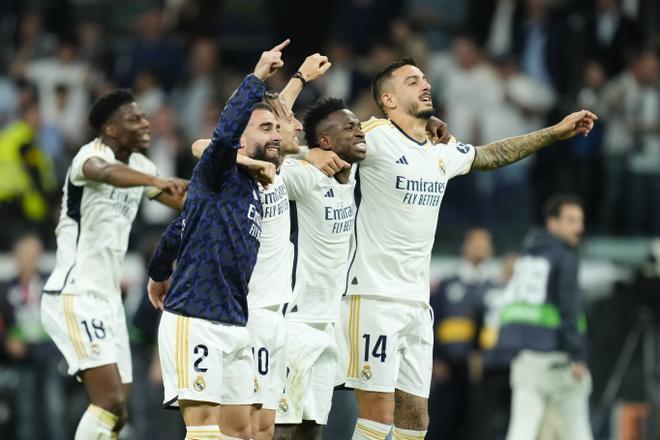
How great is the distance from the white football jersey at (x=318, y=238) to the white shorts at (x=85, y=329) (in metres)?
1.48

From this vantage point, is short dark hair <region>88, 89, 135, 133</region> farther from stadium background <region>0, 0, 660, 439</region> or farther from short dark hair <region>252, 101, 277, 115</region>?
stadium background <region>0, 0, 660, 439</region>

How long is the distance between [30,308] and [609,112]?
23.0ft

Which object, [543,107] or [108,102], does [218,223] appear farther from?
[543,107]

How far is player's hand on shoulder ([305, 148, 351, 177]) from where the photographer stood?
1000cm

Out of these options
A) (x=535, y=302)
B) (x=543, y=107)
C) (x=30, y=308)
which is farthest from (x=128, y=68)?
(x=535, y=302)

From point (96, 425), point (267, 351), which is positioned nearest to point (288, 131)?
point (267, 351)

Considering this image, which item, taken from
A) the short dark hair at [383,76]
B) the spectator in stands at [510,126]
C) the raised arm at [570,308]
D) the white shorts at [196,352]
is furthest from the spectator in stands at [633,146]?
the white shorts at [196,352]

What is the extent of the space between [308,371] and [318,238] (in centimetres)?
89

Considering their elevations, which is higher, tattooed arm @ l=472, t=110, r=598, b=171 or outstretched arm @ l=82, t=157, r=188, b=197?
tattooed arm @ l=472, t=110, r=598, b=171

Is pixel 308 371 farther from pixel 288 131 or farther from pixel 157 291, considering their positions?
pixel 288 131

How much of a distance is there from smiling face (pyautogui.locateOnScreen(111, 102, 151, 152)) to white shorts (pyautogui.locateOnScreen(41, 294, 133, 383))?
3.76ft

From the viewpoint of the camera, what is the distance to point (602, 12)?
18422 millimetres

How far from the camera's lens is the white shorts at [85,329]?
10.7 m

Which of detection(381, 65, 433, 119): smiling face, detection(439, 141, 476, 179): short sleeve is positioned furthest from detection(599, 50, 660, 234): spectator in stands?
detection(381, 65, 433, 119): smiling face
